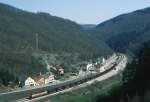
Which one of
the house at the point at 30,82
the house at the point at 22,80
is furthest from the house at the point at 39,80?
the house at the point at 22,80

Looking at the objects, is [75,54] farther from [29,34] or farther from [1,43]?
[1,43]

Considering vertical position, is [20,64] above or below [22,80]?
above

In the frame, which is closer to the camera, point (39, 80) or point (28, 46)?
point (39, 80)

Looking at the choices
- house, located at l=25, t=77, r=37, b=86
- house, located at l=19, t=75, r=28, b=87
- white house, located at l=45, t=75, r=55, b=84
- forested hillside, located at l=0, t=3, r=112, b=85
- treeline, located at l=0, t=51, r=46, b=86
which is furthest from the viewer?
forested hillside, located at l=0, t=3, r=112, b=85

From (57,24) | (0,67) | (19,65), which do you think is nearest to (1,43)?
(19,65)

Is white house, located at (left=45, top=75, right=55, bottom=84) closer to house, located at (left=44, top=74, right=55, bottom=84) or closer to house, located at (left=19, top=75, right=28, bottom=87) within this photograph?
house, located at (left=44, top=74, right=55, bottom=84)

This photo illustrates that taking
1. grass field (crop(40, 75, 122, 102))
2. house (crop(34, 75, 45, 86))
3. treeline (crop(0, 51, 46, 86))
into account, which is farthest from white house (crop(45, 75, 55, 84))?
grass field (crop(40, 75, 122, 102))

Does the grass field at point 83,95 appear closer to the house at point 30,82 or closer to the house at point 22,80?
the house at point 30,82

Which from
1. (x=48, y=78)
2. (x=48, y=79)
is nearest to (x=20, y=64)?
(x=48, y=78)

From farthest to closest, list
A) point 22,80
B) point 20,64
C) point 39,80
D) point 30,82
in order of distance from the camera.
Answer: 1. point 20,64
2. point 39,80
3. point 30,82
4. point 22,80

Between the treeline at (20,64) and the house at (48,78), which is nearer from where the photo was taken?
the house at (48,78)

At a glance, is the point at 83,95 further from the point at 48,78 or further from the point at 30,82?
the point at 48,78
